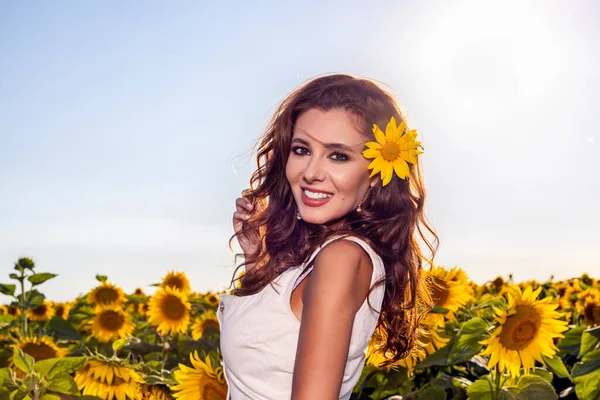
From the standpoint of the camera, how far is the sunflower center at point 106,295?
7082 mm

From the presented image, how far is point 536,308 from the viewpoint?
11.6 feet

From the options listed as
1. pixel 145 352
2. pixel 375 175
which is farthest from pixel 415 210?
pixel 145 352

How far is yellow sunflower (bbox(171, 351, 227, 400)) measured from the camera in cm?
336

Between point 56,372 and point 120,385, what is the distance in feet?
2.40

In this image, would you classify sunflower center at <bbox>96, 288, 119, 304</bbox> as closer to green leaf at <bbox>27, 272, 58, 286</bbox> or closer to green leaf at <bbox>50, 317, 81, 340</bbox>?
green leaf at <bbox>50, 317, 81, 340</bbox>

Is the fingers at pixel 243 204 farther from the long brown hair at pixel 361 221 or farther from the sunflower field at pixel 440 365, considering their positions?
the sunflower field at pixel 440 365

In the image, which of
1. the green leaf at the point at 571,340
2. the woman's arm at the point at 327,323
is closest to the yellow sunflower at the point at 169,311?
the green leaf at the point at 571,340

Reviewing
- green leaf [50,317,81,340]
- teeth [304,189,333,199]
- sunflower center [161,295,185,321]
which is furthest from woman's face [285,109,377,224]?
green leaf [50,317,81,340]

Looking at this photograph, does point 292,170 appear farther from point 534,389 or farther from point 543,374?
point 543,374

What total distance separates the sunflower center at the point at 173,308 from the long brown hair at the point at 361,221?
115 inches

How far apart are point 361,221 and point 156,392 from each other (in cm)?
157

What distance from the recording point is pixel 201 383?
3383 millimetres

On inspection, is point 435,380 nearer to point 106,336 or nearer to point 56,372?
point 56,372

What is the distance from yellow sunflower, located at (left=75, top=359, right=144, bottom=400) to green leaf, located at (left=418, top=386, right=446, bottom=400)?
1.34 m
